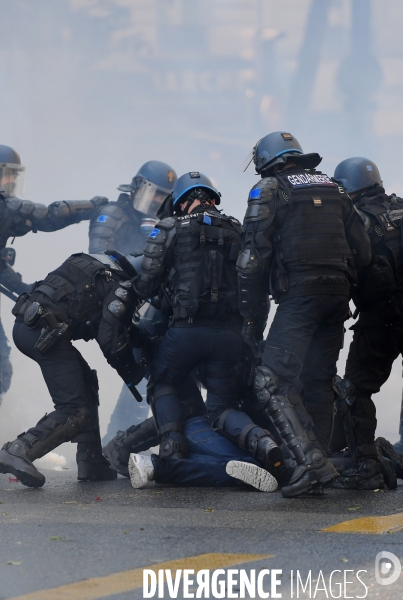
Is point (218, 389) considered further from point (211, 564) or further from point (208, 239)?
point (211, 564)

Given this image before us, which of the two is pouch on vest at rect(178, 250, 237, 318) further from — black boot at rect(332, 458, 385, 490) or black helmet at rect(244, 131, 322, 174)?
black boot at rect(332, 458, 385, 490)

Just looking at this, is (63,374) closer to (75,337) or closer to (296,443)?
(75,337)

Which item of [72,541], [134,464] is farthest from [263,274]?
[72,541]

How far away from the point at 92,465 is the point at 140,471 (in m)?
0.77

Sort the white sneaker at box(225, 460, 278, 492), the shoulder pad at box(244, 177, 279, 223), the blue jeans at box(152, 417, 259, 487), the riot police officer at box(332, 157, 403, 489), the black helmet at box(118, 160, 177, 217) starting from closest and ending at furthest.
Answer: the white sneaker at box(225, 460, 278, 492), the shoulder pad at box(244, 177, 279, 223), the blue jeans at box(152, 417, 259, 487), the riot police officer at box(332, 157, 403, 489), the black helmet at box(118, 160, 177, 217)

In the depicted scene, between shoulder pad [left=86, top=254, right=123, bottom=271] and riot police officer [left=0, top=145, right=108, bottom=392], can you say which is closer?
shoulder pad [left=86, top=254, right=123, bottom=271]

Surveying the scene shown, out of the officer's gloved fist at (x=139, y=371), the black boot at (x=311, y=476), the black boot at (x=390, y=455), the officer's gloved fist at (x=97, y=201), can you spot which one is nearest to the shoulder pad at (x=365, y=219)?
the black boot at (x=390, y=455)

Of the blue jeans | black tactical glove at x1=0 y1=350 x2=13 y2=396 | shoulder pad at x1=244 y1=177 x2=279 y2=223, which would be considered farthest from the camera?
black tactical glove at x1=0 y1=350 x2=13 y2=396

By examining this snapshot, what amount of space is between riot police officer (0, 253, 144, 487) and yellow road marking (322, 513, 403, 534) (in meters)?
2.05

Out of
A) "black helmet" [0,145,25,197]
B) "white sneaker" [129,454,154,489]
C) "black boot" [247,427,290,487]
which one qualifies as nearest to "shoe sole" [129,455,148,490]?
"white sneaker" [129,454,154,489]

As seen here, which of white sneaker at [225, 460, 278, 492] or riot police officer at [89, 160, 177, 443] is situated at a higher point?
riot police officer at [89, 160, 177, 443]

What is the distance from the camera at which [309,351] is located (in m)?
4.45

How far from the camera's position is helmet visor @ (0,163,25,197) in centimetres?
830

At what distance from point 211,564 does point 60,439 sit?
2.61 m
